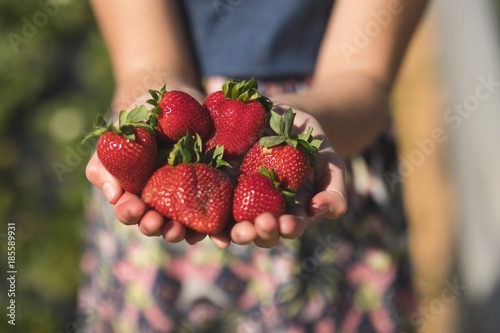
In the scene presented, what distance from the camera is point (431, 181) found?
2.68 meters

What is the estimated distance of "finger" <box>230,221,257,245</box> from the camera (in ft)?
3.07

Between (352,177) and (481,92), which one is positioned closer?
(352,177)

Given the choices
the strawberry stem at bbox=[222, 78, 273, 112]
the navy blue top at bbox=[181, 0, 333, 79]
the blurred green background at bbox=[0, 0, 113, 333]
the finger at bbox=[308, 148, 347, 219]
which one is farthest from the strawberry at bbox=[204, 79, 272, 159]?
the blurred green background at bbox=[0, 0, 113, 333]

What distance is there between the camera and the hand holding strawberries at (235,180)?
A: 96 centimetres

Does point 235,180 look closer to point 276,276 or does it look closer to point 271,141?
point 271,141

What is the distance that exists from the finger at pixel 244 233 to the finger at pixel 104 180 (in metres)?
0.17

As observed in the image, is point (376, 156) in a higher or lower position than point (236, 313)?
higher

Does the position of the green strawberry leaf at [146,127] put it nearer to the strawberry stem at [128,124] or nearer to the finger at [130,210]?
the strawberry stem at [128,124]

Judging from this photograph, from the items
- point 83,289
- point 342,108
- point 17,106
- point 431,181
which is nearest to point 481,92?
point 431,181

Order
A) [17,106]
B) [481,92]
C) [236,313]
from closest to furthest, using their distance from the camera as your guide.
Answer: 1. [236,313]
2. [481,92]
3. [17,106]

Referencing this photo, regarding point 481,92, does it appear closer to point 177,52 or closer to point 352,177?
point 352,177

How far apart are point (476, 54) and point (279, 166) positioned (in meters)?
1.65

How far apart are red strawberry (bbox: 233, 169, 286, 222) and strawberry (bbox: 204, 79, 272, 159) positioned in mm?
90

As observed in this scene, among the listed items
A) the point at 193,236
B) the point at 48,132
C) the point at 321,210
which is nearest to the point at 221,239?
the point at 193,236
